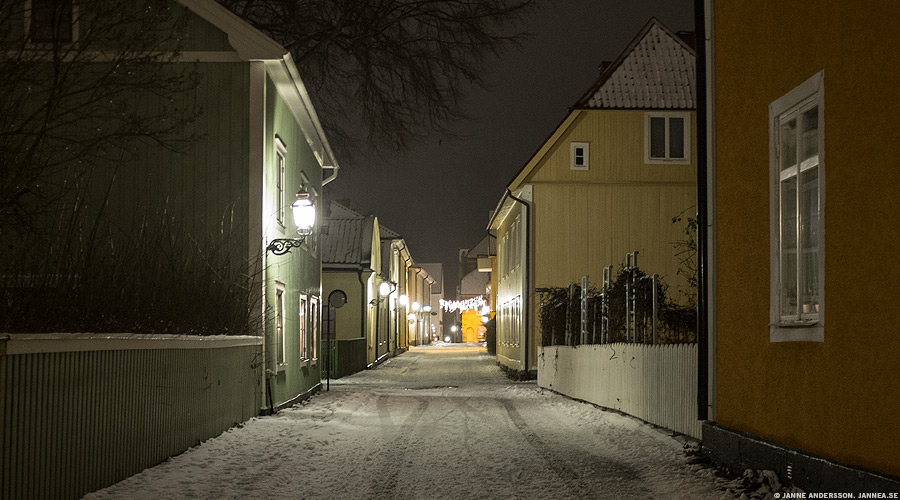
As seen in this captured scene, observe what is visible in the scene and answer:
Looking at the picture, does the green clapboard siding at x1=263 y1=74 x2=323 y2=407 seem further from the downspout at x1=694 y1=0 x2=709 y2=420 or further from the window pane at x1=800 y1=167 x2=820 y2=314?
the window pane at x1=800 y1=167 x2=820 y2=314

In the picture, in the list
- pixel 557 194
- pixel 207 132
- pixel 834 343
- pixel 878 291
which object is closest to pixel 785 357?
pixel 834 343

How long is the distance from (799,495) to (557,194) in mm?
20108

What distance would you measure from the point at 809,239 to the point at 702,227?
2185mm

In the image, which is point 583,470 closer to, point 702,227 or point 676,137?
point 702,227

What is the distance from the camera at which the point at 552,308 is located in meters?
22.5

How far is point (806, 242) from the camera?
24.2 feet

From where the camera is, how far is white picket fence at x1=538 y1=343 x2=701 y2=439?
10938 millimetres

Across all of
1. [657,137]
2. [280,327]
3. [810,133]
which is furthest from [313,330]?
[810,133]

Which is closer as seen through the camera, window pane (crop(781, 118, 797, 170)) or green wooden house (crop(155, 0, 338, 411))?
window pane (crop(781, 118, 797, 170))

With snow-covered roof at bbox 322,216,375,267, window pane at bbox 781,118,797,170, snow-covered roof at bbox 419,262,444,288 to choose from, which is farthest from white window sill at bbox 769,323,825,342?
snow-covered roof at bbox 419,262,444,288

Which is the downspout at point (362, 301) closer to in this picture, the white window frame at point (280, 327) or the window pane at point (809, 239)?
the white window frame at point (280, 327)

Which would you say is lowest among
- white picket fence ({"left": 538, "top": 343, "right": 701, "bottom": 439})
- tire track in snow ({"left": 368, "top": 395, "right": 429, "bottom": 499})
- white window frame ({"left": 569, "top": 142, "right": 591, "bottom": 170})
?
tire track in snow ({"left": 368, "top": 395, "right": 429, "bottom": 499})

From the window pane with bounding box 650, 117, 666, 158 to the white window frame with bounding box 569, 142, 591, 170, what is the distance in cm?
164

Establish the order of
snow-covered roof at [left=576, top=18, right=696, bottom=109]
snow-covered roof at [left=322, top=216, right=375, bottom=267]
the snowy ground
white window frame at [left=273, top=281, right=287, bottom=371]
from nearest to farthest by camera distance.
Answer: the snowy ground < white window frame at [left=273, top=281, right=287, bottom=371] < snow-covered roof at [left=576, top=18, right=696, bottom=109] < snow-covered roof at [left=322, top=216, right=375, bottom=267]
